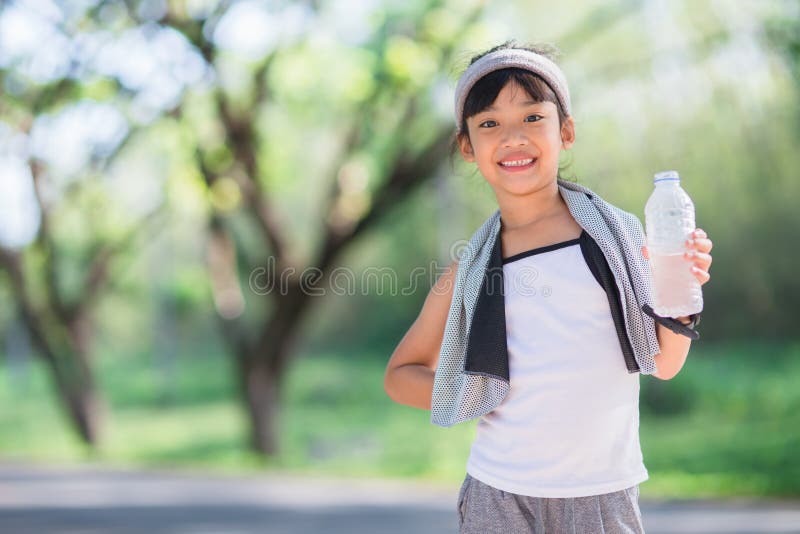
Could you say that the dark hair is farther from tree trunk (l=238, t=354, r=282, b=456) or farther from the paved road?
tree trunk (l=238, t=354, r=282, b=456)

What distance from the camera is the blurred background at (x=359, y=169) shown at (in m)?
8.66

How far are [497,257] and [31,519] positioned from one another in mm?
6344

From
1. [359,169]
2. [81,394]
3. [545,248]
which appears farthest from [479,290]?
[81,394]

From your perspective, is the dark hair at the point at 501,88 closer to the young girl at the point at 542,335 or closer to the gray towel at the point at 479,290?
the young girl at the point at 542,335

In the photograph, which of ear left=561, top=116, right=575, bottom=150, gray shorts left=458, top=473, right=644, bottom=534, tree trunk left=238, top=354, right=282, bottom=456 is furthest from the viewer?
tree trunk left=238, top=354, right=282, bottom=456

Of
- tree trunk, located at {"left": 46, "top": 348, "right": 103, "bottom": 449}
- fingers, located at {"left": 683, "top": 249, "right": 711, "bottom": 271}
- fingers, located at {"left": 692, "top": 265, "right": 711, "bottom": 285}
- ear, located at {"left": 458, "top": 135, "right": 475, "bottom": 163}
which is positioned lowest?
fingers, located at {"left": 692, "top": 265, "right": 711, "bottom": 285}

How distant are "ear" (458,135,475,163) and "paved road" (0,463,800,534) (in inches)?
177

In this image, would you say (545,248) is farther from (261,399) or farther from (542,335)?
(261,399)

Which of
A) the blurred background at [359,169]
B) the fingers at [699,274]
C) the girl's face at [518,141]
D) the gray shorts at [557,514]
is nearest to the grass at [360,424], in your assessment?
the blurred background at [359,169]

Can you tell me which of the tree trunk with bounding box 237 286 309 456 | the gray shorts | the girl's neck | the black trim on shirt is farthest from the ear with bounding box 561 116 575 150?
the tree trunk with bounding box 237 286 309 456

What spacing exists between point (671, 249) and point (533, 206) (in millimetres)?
363

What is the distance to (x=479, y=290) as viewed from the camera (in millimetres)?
2055

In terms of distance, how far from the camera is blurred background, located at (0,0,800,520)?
8664 millimetres

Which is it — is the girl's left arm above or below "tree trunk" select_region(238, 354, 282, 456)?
below
